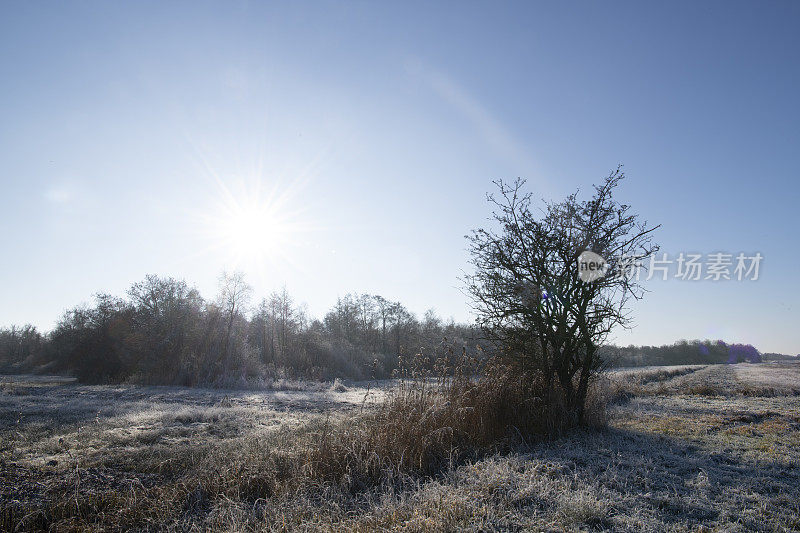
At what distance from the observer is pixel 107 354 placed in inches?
1135

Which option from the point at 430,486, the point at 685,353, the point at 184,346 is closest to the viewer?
the point at 430,486

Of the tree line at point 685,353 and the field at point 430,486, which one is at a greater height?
the field at point 430,486

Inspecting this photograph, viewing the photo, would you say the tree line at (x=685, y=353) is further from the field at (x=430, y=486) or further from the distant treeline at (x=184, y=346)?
the field at (x=430, y=486)

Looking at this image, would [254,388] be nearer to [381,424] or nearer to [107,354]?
[107,354]

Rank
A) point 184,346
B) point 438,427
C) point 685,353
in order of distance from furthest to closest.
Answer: point 685,353, point 184,346, point 438,427

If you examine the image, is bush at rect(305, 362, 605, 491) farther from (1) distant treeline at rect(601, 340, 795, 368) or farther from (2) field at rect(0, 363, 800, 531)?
(1) distant treeline at rect(601, 340, 795, 368)

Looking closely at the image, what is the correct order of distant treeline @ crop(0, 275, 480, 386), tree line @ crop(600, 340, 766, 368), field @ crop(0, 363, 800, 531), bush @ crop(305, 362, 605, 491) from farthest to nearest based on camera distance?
tree line @ crop(600, 340, 766, 368) → distant treeline @ crop(0, 275, 480, 386) → bush @ crop(305, 362, 605, 491) → field @ crop(0, 363, 800, 531)

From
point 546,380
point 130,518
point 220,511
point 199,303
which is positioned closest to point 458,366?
point 546,380

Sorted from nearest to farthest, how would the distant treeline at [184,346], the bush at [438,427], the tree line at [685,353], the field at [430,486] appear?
the field at [430,486] < the bush at [438,427] < the distant treeline at [184,346] < the tree line at [685,353]

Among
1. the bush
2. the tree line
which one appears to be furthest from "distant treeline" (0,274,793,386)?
the tree line

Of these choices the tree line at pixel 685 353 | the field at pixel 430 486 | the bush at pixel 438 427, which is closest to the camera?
the field at pixel 430 486

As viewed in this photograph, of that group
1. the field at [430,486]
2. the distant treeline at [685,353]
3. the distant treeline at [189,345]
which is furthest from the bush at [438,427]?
the distant treeline at [685,353]

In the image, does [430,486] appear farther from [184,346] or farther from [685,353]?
[685,353]

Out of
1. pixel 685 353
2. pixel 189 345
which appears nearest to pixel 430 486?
pixel 189 345
